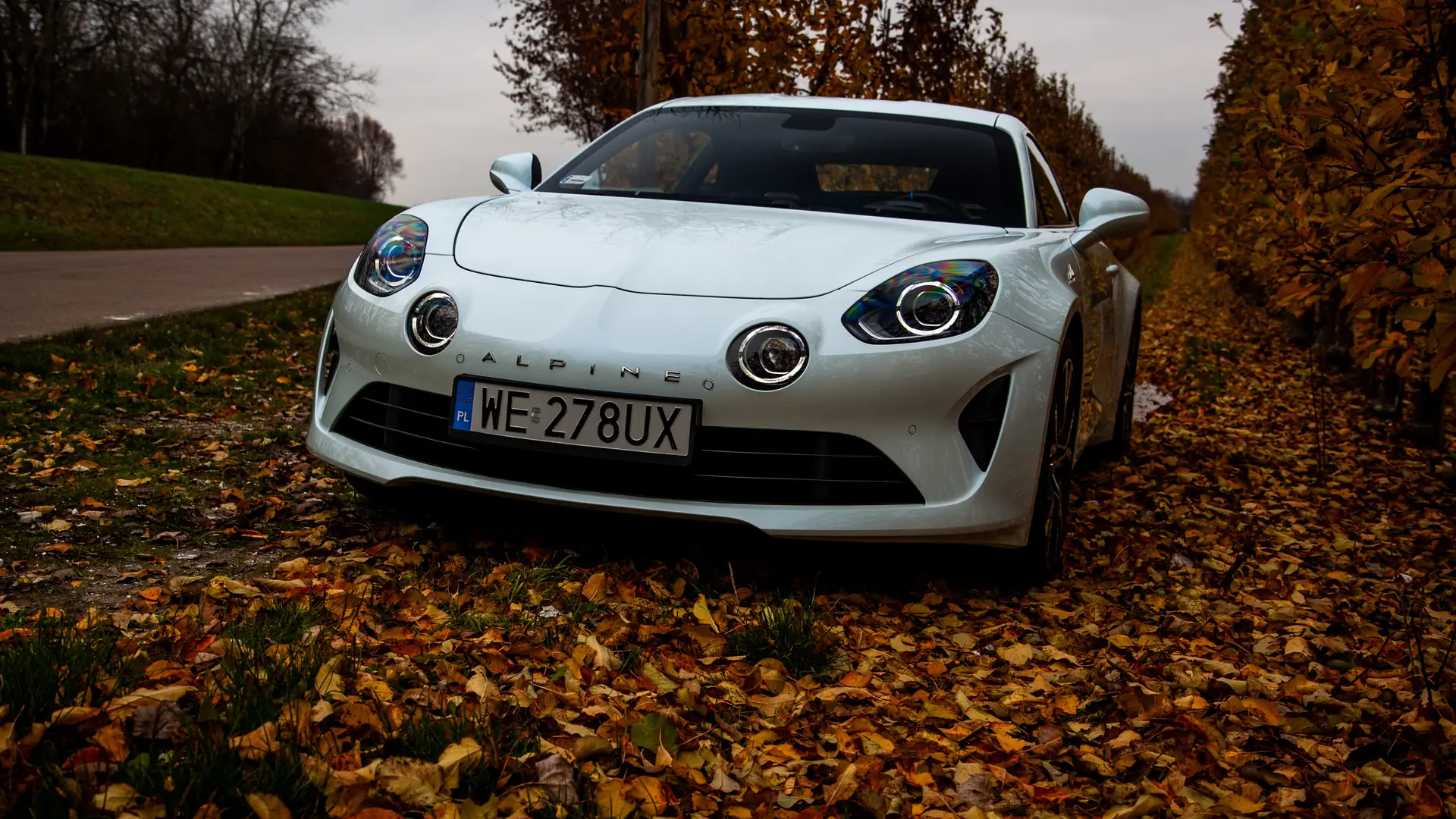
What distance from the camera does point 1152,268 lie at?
30.7m

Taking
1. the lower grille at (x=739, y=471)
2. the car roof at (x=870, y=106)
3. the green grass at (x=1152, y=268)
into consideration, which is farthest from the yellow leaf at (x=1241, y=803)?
the green grass at (x=1152, y=268)

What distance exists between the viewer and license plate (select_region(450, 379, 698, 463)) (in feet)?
9.87

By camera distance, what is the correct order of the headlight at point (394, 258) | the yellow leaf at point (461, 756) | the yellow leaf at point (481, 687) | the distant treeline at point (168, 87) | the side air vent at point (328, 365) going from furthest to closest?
the distant treeline at point (168, 87) < the side air vent at point (328, 365) < the headlight at point (394, 258) < the yellow leaf at point (481, 687) < the yellow leaf at point (461, 756)

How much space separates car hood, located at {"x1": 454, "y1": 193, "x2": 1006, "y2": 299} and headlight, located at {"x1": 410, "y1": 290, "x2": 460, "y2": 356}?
0.13 meters

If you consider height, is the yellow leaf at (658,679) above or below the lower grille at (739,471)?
below

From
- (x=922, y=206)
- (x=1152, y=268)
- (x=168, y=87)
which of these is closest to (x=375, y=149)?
(x=168, y=87)

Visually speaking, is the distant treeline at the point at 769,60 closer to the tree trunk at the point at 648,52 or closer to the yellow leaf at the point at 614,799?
the tree trunk at the point at 648,52

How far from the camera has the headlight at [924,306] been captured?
307cm

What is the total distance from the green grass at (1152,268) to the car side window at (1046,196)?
9.34 meters

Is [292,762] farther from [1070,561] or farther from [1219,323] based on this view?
[1219,323]

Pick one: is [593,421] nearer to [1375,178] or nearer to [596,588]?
[596,588]

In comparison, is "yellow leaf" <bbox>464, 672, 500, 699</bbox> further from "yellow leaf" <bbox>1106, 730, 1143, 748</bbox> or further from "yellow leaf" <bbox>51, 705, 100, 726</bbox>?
"yellow leaf" <bbox>1106, 730, 1143, 748</bbox>

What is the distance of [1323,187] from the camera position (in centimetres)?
530

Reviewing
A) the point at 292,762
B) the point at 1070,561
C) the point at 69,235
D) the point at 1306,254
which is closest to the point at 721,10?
the point at 1306,254
